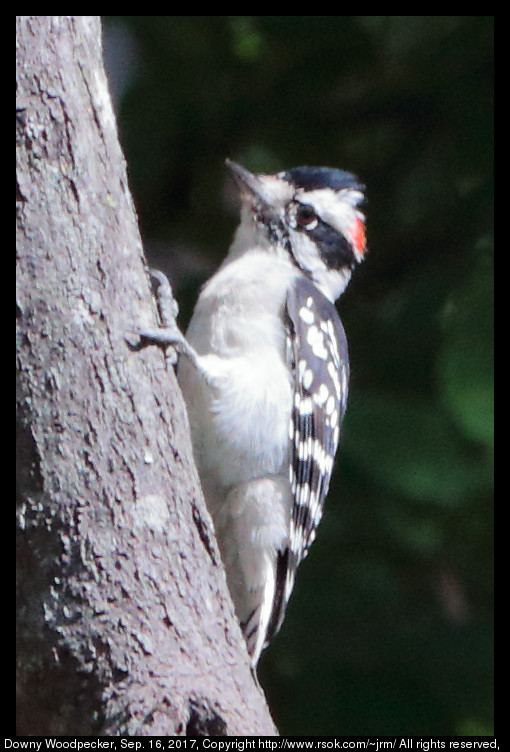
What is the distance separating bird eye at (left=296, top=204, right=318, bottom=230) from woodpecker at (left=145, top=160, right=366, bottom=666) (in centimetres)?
44

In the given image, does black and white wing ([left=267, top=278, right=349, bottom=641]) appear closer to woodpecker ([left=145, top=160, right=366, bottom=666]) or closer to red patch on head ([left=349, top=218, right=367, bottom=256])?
woodpecker ([left=145, top=160, right=366, bottom=666])

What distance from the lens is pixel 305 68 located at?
546 cm

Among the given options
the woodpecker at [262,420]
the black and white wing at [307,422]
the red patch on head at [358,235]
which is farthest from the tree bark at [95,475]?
the red patch on head at [358,235]

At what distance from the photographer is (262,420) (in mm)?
4070

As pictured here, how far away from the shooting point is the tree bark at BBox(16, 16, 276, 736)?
2705 millimetres

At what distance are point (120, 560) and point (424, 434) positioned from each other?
227cm

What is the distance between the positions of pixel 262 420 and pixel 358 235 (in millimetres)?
1413

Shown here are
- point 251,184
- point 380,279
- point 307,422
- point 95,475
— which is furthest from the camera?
point 380,279

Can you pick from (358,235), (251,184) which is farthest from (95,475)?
(358,235)

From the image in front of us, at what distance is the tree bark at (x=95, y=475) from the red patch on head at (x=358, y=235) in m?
2.12

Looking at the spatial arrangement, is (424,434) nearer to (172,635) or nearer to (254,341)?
(254,341)

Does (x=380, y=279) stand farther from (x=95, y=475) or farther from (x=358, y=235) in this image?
(x=95, y=475)
